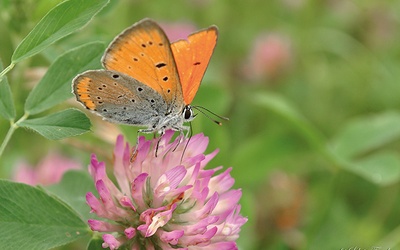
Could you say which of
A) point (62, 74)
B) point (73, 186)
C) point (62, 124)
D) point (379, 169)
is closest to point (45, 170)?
point (73, 186)

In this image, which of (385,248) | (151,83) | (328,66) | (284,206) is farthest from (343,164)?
(328,66)

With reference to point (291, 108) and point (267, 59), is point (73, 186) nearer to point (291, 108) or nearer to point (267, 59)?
point (291, 108)

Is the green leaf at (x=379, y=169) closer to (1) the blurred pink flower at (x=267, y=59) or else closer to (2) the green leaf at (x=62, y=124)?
(2) the green leaf at (x=62, y=124)

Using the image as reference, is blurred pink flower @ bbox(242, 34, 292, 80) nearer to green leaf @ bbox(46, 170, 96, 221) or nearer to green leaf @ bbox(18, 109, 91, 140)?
green leaf @ bbox(46, 170, 96, 221)

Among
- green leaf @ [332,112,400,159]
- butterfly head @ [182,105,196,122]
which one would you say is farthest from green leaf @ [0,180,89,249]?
green leaf @ [332,112,400,159]

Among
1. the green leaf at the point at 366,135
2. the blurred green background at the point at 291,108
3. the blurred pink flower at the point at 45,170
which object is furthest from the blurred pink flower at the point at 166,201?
the green leaf at the point at 366,135

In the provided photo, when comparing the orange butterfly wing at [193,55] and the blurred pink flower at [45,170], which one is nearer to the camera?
the orange butterfly wing at [193,55]
